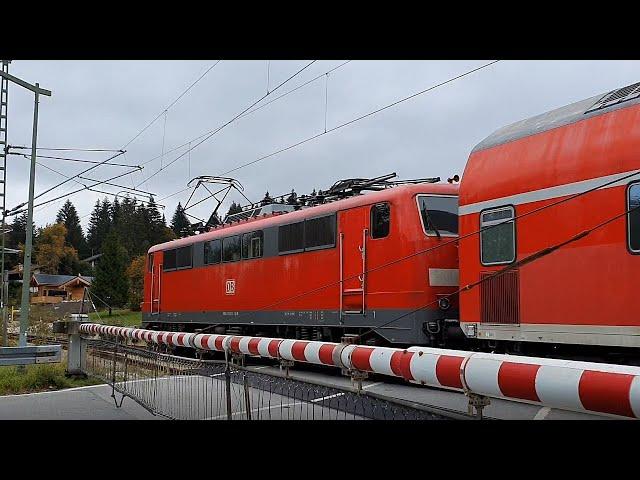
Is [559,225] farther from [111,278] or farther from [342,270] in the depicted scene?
[111,278]

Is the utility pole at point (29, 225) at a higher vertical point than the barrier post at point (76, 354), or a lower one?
higher

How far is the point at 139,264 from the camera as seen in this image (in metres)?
74.4

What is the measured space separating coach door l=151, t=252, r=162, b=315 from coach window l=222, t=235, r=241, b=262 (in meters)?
5.35

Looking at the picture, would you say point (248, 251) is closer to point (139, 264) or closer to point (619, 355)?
point (619, 355)

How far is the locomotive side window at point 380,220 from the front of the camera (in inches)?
524

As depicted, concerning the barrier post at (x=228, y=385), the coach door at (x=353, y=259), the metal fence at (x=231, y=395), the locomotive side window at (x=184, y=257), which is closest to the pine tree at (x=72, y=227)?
the locomotive side window at (x=184, y=257)

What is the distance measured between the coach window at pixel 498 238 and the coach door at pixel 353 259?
3847 millimetres

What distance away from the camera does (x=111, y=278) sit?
68062mm

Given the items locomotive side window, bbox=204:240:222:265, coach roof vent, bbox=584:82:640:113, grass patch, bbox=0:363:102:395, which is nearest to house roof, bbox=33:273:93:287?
locomotive side window, bbox=204:240:222:265

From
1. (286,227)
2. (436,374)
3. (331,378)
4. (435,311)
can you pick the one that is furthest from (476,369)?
(286,227)

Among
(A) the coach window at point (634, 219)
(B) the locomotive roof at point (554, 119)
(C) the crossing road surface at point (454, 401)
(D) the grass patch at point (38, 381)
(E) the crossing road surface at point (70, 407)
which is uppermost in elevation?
(B) the locomotive roof at point (554, 119)

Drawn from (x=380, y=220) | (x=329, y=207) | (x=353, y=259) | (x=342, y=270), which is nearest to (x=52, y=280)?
(x=329, y=207)

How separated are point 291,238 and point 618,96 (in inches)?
349

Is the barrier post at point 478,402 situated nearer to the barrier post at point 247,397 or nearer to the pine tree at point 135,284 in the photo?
the barrier post at point 247,397
